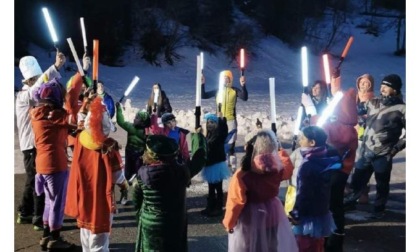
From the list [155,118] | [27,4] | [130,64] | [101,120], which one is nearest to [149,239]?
[101,120]

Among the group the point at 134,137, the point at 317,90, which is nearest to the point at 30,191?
the point at 134,137

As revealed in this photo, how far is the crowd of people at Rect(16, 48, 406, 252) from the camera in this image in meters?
3.87

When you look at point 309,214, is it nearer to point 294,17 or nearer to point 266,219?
point 266,219

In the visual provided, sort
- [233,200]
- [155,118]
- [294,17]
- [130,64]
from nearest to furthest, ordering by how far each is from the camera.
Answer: [233,200]
[155,118]
[130,64]
[294,17]

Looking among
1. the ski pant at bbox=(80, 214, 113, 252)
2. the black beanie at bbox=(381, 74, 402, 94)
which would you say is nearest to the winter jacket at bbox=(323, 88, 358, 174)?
the black beanie at bbox=(381, 74, 402, 94)

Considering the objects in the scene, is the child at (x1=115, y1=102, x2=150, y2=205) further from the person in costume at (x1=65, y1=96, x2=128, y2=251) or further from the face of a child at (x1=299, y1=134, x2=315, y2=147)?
the face of a child at (x1=299, y1=134, x2=315, y2=147)

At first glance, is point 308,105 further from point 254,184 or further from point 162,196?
point 162,196

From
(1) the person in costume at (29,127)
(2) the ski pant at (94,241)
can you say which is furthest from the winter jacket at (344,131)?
(1) the person in costume at (29,127)

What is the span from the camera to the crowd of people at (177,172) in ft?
12.7

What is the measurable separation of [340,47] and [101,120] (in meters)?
22.3

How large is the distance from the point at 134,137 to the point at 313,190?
8.13 ft

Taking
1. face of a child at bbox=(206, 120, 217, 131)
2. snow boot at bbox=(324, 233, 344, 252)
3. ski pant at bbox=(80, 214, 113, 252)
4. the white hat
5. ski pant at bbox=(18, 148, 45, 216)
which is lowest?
snow boot at bbox=(324, 233, 344, 252)

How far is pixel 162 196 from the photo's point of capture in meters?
3.82

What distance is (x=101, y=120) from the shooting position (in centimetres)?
426
